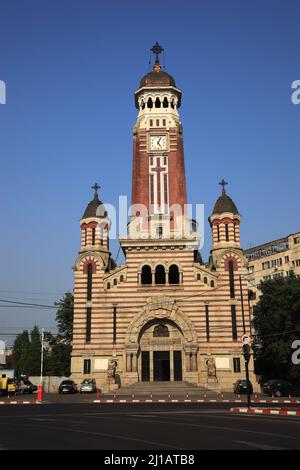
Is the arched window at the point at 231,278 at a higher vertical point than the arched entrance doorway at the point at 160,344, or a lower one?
higher

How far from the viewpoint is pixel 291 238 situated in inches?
3292

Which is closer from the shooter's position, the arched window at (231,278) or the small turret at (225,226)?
the arched window at (231,278)

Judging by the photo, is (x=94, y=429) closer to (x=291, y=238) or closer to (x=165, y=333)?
(x=165, y=333)

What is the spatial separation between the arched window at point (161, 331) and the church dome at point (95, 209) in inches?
558

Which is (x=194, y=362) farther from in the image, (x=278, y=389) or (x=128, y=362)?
(x=278, y=389)

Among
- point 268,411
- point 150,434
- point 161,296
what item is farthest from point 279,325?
point 150,434

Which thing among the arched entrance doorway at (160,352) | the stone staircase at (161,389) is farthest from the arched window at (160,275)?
the stone staircase at (161,389)

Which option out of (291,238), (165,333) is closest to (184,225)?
(165,333)

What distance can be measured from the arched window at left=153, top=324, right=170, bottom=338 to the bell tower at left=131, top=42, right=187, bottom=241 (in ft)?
32.9

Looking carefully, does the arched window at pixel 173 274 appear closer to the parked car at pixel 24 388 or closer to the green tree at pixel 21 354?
the parked car at pixel 24 388

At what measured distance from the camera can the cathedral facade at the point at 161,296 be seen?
161 ft

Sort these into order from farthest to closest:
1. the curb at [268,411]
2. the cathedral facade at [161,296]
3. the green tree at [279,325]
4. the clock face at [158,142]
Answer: the clock face at [158,142] → the cathedral facade at [161,296] → the green tree at [279,325] → the curb at [268,411]

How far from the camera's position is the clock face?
57625mm

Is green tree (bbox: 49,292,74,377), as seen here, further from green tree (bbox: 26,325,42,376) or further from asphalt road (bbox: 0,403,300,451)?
asphalt road (bbox: 0,403,300,451)
